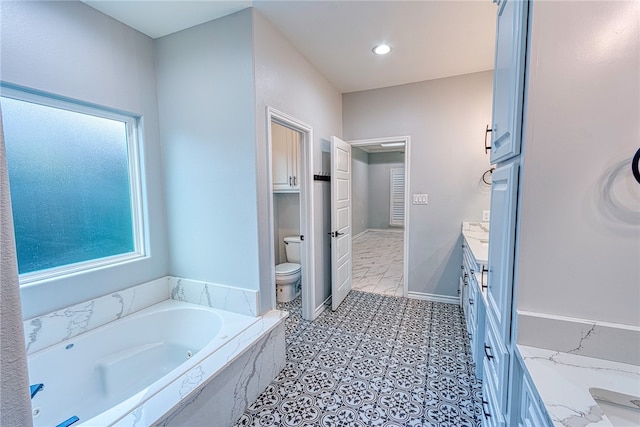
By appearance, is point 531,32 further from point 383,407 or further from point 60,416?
point 60,416

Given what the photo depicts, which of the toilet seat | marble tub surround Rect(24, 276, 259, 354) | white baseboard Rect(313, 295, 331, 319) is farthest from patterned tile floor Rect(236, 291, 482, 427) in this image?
marble tub surround Rect(24, 276, 259, 354)

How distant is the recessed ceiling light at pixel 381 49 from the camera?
2.40 meters

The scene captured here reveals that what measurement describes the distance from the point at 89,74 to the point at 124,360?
194 centimetres

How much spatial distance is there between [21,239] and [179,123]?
48.1 inches

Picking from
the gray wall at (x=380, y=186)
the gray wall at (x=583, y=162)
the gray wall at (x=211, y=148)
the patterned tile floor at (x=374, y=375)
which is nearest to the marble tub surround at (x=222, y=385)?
the patterned tile floor at (x=374, y=375)

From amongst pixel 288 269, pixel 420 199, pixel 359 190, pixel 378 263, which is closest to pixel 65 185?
pixel 288 269

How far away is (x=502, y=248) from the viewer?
1.04 meters

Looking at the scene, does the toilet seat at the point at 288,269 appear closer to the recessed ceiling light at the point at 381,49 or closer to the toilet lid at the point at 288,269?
the toilet lid at the point at 288,269

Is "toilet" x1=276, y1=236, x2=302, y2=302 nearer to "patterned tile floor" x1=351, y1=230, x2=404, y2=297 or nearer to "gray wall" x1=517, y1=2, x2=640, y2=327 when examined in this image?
"patterned tile floor" x1=351, y1=230, x2=404, y2=297

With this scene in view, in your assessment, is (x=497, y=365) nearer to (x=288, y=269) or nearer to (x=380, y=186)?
(x=288, y=269)

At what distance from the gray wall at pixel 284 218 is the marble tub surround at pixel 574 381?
10.8ft

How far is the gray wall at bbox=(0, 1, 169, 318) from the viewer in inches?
60.9

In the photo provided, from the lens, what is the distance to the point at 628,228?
79 cm

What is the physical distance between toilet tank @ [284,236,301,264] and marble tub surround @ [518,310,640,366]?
3025mm
